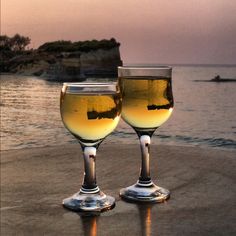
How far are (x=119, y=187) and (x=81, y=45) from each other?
288 ft

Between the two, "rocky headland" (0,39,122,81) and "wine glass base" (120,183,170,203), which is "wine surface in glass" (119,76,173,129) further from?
"rocky headland" (0,39,122,81)

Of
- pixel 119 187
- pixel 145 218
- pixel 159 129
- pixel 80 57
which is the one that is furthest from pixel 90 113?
pixel 80 57

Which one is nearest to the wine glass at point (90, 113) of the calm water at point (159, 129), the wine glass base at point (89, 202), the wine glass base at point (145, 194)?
the wine glass base at point (89, 202)

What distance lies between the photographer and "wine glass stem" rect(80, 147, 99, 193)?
3.76ft

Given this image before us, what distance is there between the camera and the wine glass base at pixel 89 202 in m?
1.14

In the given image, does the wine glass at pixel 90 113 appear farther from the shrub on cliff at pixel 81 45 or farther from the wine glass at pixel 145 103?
the shrub on cliff at pixel 81 45

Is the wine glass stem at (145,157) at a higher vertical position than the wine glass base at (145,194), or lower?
higher

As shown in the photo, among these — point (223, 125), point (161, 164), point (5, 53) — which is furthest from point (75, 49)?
point (161, 164)

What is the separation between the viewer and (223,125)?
33750mm

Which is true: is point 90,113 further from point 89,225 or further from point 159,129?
point 159,129

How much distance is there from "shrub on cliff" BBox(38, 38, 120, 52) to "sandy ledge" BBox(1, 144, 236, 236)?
84.1 m

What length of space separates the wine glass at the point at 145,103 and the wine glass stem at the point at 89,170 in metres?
0.13

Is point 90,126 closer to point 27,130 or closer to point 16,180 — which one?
point 16,180

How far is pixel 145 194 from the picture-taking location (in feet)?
4.13
